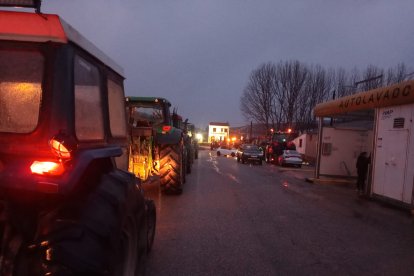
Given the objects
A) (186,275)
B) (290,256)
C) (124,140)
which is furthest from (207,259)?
(124,140)

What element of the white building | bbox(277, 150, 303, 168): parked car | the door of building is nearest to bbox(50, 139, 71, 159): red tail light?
the door of building

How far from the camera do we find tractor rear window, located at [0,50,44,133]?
2.78 m

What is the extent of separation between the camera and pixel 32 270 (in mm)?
2459

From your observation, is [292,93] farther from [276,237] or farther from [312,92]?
[276,237]

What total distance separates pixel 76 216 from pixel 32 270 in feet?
1.34

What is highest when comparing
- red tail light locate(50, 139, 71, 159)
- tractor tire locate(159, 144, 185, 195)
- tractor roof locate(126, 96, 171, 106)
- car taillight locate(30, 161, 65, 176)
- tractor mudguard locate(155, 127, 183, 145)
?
tractor roof locate(126, 96, 171, 106)

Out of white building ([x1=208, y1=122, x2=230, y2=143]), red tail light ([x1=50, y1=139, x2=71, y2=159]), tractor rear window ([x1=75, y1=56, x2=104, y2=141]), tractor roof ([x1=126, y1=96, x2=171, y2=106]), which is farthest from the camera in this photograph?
white building ([x1=208, y1=122, x2=230, y2=143])

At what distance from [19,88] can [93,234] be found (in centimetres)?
113

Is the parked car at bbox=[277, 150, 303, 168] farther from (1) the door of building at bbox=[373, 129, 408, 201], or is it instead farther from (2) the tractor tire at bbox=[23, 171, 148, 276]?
(2) the tractor tire at bbox=[23, 171, 148, 276]

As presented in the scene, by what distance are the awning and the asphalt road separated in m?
3.29

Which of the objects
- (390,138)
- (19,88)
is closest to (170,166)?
(390,138)

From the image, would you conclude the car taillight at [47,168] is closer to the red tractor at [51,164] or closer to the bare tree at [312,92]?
the red tractor at [51,164]

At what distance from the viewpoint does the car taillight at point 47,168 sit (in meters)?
2.56

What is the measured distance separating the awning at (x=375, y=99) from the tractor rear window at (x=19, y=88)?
11167mm
